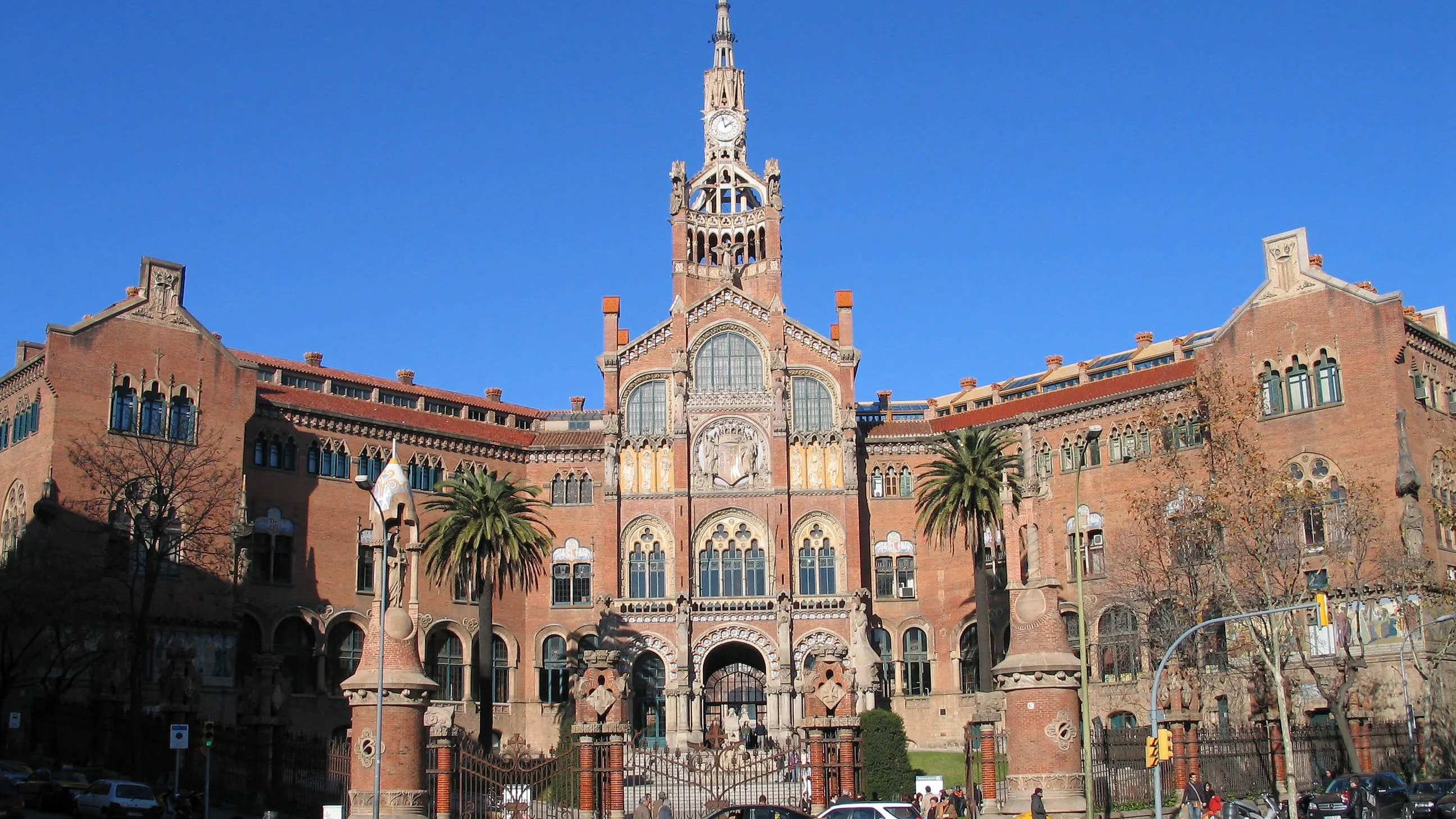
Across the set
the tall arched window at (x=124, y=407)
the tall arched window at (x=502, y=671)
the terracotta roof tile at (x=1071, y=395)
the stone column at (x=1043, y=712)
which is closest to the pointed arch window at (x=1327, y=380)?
the terracotta roof tile at (x=1071, y=395)

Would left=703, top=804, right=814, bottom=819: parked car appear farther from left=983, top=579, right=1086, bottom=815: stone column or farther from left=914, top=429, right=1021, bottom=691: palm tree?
left=914, top=429, right=1021, bottom=691: palm tree

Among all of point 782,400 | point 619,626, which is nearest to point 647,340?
point 782,400

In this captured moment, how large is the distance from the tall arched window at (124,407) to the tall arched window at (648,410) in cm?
2202

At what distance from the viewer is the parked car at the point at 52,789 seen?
131ft

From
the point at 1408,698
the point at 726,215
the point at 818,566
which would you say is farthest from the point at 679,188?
the point at 1408,698

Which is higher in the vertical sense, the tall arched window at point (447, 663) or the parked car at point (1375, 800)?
the tall arched window at point (447, 663)

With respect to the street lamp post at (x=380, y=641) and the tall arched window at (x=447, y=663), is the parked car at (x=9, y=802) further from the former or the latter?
the tall arched window at (x=447, y=663)

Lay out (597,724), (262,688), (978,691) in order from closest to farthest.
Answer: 1. (597,724)
2. (262,688)
3. (978,691)

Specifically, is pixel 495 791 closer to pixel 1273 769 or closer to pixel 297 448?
pixel 1273 769

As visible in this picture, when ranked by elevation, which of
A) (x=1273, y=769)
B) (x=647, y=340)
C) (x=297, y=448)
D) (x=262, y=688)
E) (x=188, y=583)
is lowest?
(x=1273, y=769)

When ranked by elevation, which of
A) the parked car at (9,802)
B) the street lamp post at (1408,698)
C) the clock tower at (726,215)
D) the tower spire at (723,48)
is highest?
the tower spire at (723,48)

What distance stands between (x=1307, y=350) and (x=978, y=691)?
19.8 meters

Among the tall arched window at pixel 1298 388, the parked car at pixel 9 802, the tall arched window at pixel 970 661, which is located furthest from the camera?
the tall arched window at pixel 970 661

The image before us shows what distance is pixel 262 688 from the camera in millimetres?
39719
